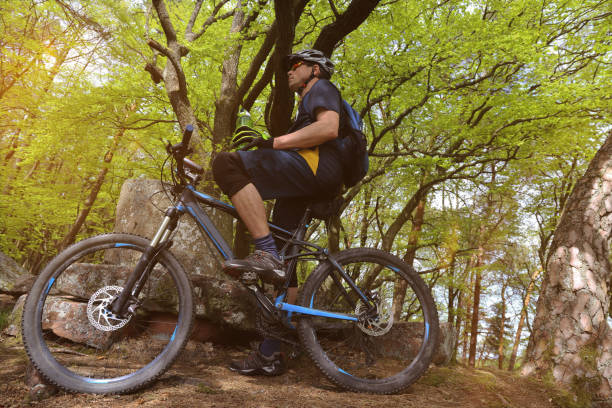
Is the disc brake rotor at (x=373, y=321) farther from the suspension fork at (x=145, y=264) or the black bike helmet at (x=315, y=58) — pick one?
the black bike helmet at (x=315, y=58)

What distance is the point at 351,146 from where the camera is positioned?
2.51 m

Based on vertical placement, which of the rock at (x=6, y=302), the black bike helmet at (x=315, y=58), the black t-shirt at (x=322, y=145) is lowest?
the rock at (x=6, y=302)

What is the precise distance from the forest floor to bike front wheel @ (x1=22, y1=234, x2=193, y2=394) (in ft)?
0.47

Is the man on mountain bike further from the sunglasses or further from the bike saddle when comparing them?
the sunglasses

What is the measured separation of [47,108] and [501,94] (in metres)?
11.6

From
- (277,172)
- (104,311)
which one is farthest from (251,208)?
(104,311)

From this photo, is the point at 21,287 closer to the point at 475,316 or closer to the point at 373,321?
the point at 373,321

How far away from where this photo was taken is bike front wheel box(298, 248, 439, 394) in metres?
2.38

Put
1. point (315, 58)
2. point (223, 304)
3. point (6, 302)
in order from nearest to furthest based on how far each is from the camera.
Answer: point (315, 58)
point (223, 304)
point (6, 302)

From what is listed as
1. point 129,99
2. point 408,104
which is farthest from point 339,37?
point 129,99

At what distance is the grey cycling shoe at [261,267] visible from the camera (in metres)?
2.27

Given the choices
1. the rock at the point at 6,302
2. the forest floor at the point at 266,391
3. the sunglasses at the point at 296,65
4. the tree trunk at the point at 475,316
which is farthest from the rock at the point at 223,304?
the tree trunk at the point at 475,316

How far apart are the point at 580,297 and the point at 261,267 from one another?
3.08 meters

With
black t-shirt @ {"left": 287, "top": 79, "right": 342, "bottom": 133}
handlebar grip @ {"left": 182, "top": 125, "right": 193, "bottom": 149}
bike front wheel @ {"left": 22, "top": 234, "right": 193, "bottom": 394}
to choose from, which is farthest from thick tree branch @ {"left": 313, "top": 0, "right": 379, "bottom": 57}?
bike front wheel @ {"left": 22, "top": 234, "right": 193, "bottom": 394}
